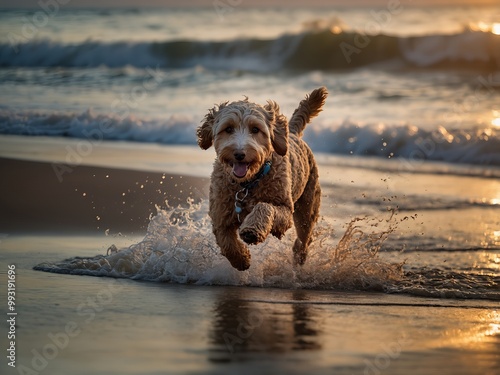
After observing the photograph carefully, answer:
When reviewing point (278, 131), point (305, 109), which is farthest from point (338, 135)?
point (278, 131)

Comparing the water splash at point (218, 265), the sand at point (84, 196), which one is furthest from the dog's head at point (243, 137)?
the sand at point (84, 196)

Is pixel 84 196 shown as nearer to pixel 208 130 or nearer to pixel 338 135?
pixel 208 130

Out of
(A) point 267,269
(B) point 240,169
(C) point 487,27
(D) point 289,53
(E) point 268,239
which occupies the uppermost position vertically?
(C) point 487,27

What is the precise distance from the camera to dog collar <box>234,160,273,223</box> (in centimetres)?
710

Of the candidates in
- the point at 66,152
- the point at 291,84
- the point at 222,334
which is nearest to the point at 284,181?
the point at 222,334

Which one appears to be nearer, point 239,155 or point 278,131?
point 239,155

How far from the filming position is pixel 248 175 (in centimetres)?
684

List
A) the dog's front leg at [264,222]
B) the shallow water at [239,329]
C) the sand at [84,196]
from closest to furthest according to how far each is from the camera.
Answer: the shallow water at [239,329] → the dog's front leg at [264,222] → the sand at [84,196]

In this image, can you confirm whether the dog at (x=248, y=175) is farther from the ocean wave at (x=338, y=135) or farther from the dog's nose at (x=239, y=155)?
the ocean wave at (x=338, y=135)

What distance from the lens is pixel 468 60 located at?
89.0 feet

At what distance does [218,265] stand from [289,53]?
21.7 meters

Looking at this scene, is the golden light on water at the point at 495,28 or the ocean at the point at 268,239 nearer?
the ocean at the point at 268,239

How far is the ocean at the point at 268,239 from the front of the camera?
5605mm

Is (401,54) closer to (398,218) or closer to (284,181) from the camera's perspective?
(398,218)
